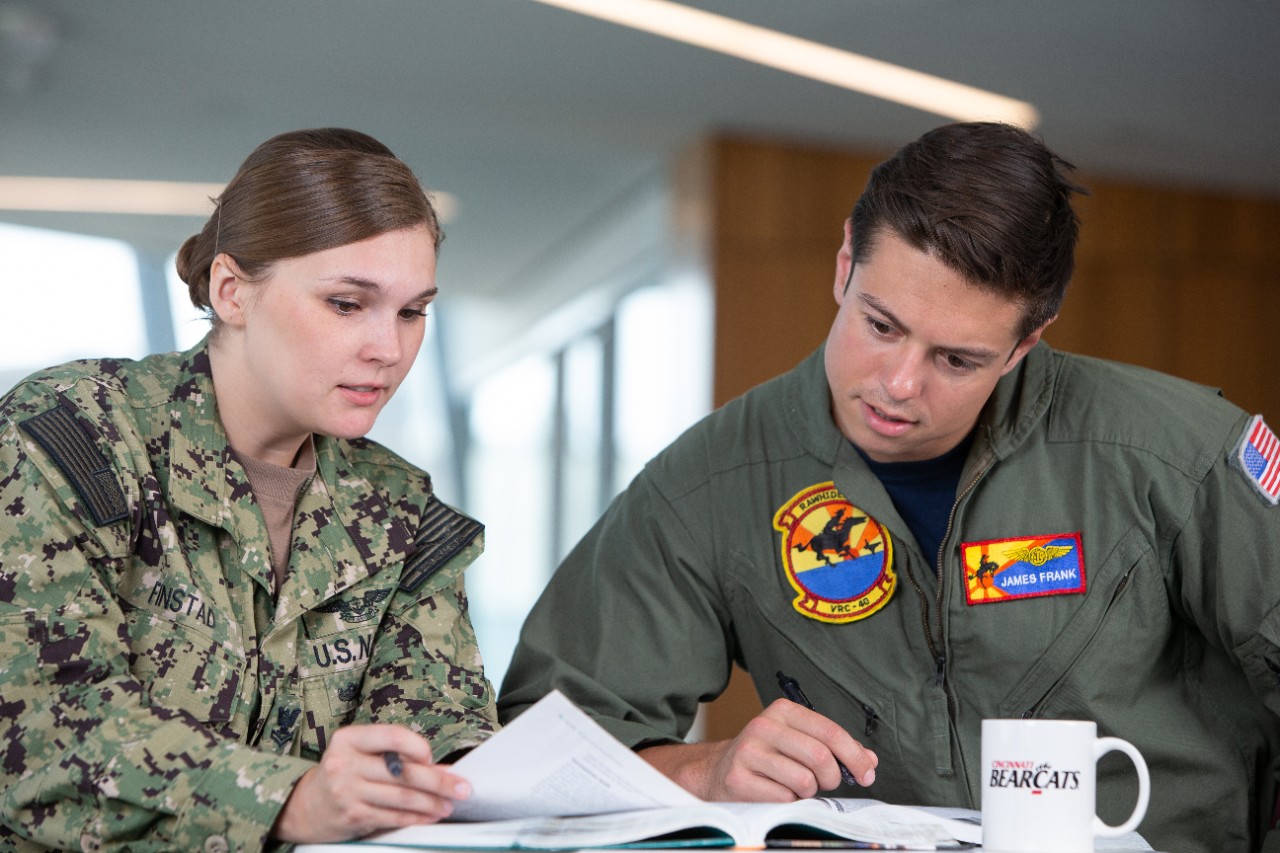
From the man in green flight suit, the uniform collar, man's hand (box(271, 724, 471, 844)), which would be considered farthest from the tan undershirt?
the uniform collar

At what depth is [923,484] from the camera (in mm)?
1700

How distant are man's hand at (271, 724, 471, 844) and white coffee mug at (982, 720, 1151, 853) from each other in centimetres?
43

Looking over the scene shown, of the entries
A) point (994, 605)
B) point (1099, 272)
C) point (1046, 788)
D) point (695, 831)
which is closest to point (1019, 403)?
point (994, 605)

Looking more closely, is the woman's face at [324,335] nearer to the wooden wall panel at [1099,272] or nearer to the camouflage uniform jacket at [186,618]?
the camouflage uniform jacket at [186,618]

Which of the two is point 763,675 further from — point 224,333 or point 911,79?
point 911,79

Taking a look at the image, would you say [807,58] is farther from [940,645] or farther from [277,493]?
[277,493]

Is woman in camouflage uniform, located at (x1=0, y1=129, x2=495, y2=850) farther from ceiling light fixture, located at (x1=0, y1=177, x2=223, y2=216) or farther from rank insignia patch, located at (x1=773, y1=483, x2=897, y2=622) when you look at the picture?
ceiling light fixture, located at (x1=0, y1=177, x2=223, y2=216)

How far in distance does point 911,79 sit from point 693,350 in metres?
1.32

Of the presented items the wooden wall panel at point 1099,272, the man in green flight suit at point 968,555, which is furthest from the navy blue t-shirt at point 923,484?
the wooden wall panel at point 1099,272

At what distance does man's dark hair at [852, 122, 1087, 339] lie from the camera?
59.6 inches

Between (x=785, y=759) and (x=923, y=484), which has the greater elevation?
(x=923, y=484)

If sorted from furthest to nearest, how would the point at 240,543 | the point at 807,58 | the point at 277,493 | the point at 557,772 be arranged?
1. the point at 807,58
2. the point at 277,493
3. the point at 240,543
4. the point at 557,772

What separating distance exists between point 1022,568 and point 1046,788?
0.61 m

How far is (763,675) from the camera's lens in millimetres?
1736
